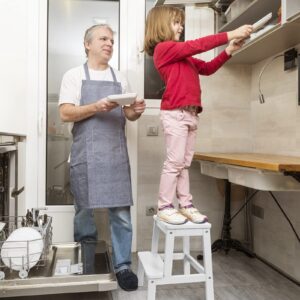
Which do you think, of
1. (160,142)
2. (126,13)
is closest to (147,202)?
(160,142)

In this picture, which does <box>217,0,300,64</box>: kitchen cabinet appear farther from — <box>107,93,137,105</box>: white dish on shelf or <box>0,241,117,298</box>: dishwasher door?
<box>0,241,117,298</box>: dishwasher door

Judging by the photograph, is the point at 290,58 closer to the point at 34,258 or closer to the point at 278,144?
the point at 278,144

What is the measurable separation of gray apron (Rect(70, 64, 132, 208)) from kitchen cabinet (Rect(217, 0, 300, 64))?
861 millimetres

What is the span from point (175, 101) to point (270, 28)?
1.98ft

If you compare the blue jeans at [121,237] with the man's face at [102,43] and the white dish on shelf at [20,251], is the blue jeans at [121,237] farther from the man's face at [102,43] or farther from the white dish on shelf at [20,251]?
the man's face at [102,43]

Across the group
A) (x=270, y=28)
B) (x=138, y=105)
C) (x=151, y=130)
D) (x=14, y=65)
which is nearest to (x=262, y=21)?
(x=270, y=28)

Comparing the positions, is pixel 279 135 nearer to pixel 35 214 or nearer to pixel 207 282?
pixel 207 282

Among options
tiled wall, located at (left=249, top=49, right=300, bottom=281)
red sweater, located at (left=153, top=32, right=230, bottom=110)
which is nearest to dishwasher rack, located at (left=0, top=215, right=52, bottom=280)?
red sweater, located at (left=153, top=32, right=230, bottom=110)

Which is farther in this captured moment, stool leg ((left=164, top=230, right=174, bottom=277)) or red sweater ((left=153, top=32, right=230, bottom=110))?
red sweater ((left=153, top=32, right=230, bottom=110))

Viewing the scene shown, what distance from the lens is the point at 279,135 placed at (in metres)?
2.25

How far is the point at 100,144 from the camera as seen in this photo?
1914 mm

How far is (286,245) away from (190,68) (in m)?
1.17

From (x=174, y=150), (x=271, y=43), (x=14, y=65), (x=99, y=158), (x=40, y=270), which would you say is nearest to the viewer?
(x=40, y=270)

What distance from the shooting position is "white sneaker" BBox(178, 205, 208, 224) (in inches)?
67.2
